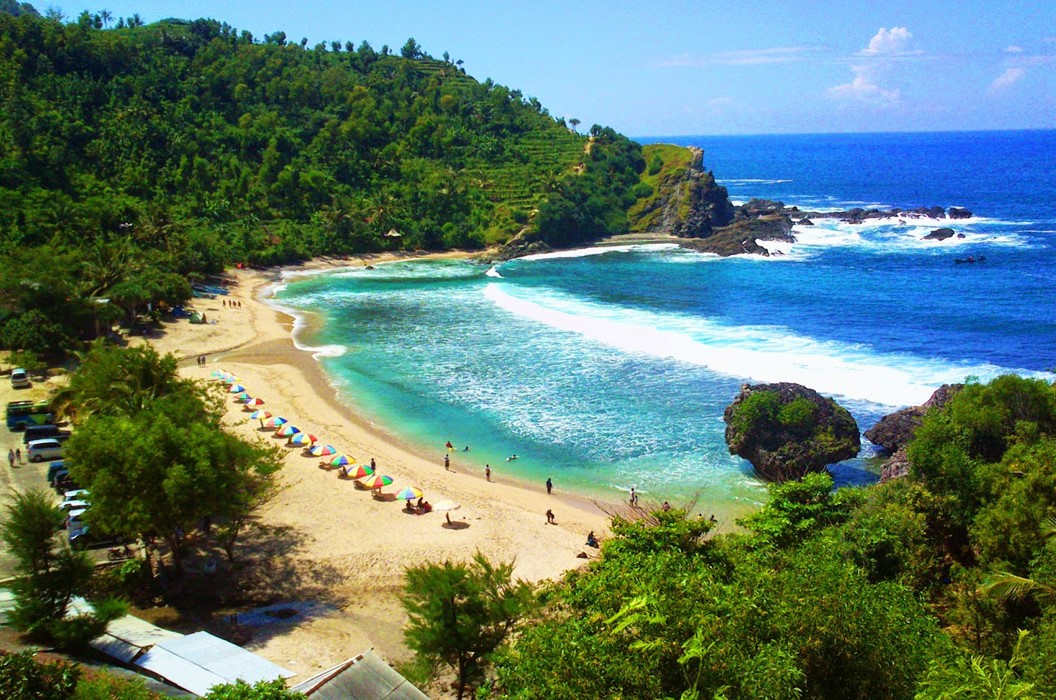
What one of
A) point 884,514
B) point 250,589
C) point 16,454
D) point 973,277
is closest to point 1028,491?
point 884,514

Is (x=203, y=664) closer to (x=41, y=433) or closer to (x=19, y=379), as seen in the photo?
(x=41, y=433)

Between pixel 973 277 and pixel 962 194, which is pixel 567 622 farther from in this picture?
pixel 962 194

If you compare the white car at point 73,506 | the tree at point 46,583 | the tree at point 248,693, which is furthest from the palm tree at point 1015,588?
the white car at point 73,506

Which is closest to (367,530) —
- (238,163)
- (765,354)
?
(765,354)

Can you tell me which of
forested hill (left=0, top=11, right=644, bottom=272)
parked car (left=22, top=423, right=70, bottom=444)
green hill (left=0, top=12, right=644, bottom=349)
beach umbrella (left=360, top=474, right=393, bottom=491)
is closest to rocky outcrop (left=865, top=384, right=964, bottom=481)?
beach umbrella (left=360, top=474, right=393, bottom=491)

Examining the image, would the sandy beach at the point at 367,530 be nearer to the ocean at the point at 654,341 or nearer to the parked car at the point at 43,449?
the ocean at the point at 654,341

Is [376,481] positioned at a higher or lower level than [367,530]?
higher

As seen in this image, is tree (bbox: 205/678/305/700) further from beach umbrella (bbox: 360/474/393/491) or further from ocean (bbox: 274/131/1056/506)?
ocean (bbox: 274/131/1056/506)
